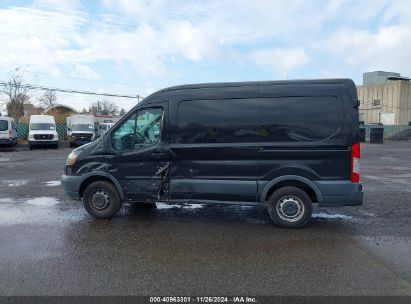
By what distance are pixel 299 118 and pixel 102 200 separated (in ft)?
12.8

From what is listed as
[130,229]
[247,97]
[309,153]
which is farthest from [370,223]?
[130,229]

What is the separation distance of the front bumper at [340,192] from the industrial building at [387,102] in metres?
61.7

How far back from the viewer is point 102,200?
24.6 feet

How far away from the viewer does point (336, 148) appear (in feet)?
21.6

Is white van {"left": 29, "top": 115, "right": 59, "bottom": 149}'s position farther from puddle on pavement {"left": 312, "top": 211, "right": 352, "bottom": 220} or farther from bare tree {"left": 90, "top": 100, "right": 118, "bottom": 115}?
bare tree {"left": 90, "top": 100, "right": 118, "bottom": 115}

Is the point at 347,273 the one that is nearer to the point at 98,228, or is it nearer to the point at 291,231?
the point at 291,231

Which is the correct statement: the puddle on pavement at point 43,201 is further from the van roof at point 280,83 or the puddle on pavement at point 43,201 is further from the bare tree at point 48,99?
the bare tree at point 48,99

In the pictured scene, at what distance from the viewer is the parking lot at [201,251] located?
448 centimetres

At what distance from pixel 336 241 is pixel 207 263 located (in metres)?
2.24

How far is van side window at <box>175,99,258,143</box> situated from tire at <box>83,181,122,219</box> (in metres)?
1.61

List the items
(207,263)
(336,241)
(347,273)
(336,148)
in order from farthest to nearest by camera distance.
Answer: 1. (336,148)
2. (336,241)
3. (207,263)
4. (347,273)

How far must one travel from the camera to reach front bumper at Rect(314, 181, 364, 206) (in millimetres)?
6621

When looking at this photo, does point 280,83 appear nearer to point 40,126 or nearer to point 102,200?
point 102,200

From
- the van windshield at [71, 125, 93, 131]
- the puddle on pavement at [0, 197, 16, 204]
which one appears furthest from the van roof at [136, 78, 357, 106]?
the van windshield at [71, 125, 93, 131]
